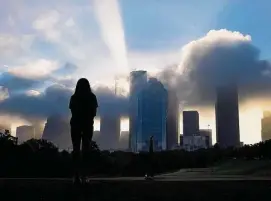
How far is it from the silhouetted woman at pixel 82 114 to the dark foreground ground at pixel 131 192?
1.13m

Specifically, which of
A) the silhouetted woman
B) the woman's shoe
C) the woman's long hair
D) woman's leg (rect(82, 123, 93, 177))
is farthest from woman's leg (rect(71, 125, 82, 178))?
the woman's long hair

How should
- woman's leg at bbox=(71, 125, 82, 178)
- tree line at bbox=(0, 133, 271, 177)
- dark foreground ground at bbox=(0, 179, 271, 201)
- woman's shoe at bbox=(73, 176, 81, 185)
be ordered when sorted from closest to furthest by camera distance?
1. dark foreground ground at bbox=(0, 179, 271, 201)
2. woman's shoe at bbox=(73, 176, 81, 185)
3. woman's leg at bbox=(71, 125, 82, 178)
4. tree line at bbox=(0, 133, 271, 177)

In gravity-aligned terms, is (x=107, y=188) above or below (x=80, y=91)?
below

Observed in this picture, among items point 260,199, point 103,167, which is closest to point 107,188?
point 260,199

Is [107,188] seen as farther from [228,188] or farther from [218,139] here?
[218,139]

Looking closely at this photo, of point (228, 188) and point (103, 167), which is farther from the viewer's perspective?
point (103, 167)

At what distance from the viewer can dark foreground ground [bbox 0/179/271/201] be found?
28.6 ft

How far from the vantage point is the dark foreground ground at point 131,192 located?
28.6ft

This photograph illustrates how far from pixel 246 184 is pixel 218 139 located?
189092mm

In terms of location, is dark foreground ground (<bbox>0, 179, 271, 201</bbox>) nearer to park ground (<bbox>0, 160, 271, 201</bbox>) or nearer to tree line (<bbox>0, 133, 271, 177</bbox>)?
park ground (<bbox>0, 160, 271, 201</bbox>)

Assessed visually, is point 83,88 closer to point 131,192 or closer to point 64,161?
point 131,192

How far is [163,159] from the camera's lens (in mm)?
93312

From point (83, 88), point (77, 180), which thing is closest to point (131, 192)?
point (77, 180)

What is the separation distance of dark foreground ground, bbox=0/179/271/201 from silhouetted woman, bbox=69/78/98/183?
44.7 inches
